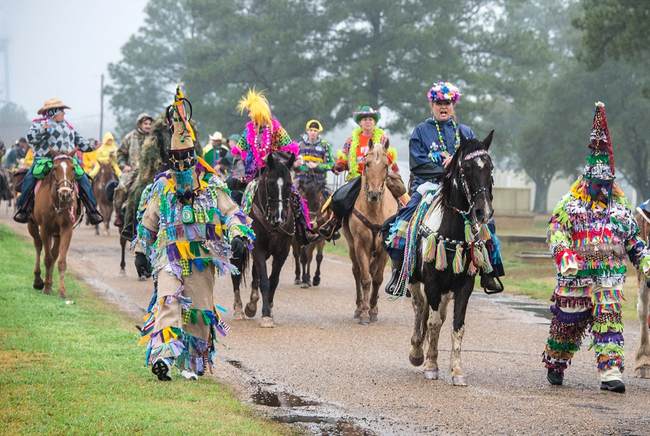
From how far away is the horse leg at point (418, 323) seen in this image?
11430 millimetres

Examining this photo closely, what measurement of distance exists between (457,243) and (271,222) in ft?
16.2

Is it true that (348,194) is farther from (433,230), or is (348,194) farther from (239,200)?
(433,230)

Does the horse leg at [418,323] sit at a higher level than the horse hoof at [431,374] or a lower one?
higher

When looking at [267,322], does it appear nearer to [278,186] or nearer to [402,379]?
[278,186]

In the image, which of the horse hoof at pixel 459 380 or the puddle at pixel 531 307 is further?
the puddle at pixel 531 307

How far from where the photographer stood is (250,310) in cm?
1566

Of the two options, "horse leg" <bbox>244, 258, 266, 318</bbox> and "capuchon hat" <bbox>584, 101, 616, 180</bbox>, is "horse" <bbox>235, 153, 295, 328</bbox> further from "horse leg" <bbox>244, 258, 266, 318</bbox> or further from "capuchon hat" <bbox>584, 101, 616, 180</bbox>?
"capuchon hat" <bbox>584, 101, 616, 180</bbox>

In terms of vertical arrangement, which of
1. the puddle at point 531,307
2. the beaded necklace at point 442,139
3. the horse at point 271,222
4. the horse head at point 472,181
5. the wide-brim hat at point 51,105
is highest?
the wide-brim hat at point 51,105

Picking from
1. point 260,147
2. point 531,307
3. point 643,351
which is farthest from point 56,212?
point 643,351

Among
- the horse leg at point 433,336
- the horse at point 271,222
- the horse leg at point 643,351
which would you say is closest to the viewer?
the horse leg at point 433,336

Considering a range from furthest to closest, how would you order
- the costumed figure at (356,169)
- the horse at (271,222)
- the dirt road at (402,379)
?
the costumed figure at (356,169)
the horse at (271,222)
the dirt road at (402,379)

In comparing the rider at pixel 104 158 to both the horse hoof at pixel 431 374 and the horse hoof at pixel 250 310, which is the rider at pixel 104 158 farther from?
the horse hoof at pixel 431 374

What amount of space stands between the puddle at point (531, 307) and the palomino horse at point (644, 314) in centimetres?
447

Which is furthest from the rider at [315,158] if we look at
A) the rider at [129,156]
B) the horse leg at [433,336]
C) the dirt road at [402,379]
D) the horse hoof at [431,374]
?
the horse hoof at [431,374]
